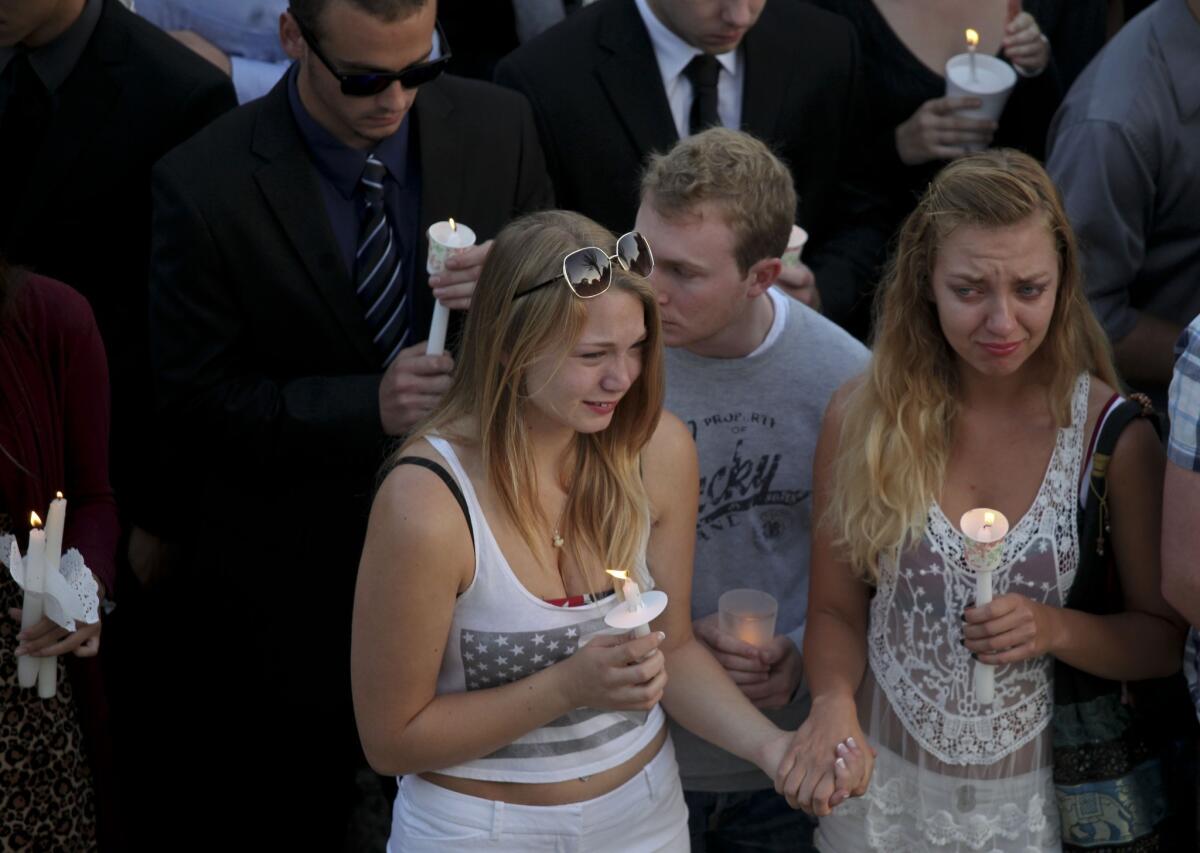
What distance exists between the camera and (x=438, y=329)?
3729mm

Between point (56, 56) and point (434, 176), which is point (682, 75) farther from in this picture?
point (56, 56)

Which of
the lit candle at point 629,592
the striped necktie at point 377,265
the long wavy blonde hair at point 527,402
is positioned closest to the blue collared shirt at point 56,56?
the striped necktie at point 377,265

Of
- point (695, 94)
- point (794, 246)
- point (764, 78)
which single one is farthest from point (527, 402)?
point (764, 78)

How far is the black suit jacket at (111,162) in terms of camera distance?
4.38 meters

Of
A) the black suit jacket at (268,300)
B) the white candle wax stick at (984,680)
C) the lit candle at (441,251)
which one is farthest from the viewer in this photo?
the black suit jacket at (268,300)

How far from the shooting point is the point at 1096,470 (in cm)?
323

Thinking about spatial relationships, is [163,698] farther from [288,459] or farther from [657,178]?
[657,178]

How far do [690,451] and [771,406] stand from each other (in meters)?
0.53

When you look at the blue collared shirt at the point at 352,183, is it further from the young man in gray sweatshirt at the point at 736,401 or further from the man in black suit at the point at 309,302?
the young man in gray sweatshirt at the point at 736,401

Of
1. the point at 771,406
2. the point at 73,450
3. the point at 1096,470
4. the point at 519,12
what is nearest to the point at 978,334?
the point at 1096,470

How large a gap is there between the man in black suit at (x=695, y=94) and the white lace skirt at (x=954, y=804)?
1.75 m

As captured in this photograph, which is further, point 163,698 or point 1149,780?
point 163,698

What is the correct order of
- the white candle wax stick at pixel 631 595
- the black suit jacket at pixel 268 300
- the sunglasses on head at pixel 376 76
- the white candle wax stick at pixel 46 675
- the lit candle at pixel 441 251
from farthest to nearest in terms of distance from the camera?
1. the black suit jacket at pixel 268 300
2. the sunglasses on head at pixel 376 76
3. the lit candle at pixel 441 251
4. the white candle wax stick at pixel 46 675
5. the white candle wax stick at pixel 631 595

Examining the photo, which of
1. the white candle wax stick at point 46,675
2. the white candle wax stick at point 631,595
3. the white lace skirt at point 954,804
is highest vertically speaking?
the white candle wax stick at point 631,595
